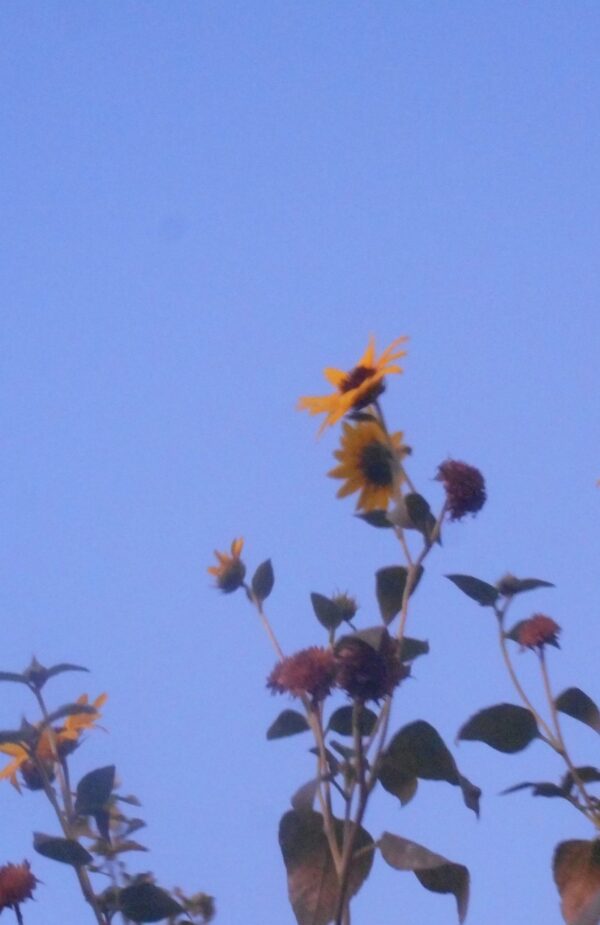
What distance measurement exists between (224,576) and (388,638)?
659mm

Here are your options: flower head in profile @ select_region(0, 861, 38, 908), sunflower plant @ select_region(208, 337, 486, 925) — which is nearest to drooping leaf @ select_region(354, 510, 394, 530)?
sunflower plant @ select_region(208, 337, 486, 925)

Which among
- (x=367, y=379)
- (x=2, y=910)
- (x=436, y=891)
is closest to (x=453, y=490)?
(x=367, y=379)

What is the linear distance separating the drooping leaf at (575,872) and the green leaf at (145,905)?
0.58 metres

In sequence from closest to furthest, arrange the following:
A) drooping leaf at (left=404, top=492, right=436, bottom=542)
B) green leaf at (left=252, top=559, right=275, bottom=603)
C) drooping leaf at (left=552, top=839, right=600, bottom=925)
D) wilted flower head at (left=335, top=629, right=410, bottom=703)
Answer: wilted flower head at (left=335, top=629, right=410, bottom=703) < drooping leaf at (left=404, top=492, right=436, bottom=542) < drooping leaf at (left=552, top=839, right=600, bottom=925) < green leaf at (left=252, top=559, right=275, bottom=603)

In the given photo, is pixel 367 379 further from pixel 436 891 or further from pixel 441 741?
pixel 436 891

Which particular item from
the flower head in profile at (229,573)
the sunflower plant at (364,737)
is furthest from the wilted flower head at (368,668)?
the flower head in profile at (229,573)

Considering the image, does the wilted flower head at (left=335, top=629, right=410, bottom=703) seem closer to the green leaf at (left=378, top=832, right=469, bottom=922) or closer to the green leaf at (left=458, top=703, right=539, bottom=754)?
the green leaf at (left=378, top=832, right=469, bottom=922)

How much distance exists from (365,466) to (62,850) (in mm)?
783

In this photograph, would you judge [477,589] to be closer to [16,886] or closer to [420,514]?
[420,514]

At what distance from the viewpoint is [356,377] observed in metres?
2.12

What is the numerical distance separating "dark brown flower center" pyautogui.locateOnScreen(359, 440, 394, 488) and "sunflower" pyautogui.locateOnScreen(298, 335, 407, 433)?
7 cm

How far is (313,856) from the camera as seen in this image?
5.63 ft

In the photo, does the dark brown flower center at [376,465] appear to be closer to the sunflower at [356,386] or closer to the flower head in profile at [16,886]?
the sunflower at [356,386]

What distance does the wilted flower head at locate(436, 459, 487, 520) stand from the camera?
173 centimetres
